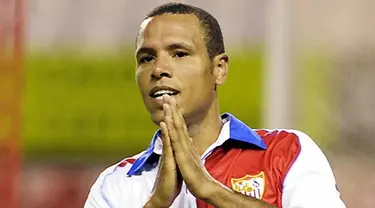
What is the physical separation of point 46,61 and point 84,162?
12.9 inches

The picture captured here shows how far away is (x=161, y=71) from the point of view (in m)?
1.67

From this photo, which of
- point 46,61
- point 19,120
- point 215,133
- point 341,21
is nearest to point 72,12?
point 46,61

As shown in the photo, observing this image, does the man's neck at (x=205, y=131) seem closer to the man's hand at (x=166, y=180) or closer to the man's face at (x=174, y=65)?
the man's face at (x=174, y=65)

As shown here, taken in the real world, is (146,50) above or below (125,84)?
above

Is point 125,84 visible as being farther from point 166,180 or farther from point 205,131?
point 166,180

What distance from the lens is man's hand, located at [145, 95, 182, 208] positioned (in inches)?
63.2

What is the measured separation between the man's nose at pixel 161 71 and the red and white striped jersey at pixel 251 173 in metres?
0.16

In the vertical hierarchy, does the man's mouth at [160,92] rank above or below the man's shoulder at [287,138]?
above

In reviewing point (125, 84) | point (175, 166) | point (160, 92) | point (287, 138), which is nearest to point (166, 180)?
point (175, 166)

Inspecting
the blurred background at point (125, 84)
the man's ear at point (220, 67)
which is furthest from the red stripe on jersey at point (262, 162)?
the blurred background at point (125, 84)

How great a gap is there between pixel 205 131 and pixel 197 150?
39 millimetres

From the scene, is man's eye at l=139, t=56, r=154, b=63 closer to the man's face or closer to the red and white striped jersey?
the man's face

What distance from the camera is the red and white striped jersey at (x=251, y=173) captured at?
1643mm

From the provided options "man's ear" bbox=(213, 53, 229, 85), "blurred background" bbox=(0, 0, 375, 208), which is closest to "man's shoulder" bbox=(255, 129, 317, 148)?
"man's ear" bbox=(213, 53, 229, 85)
